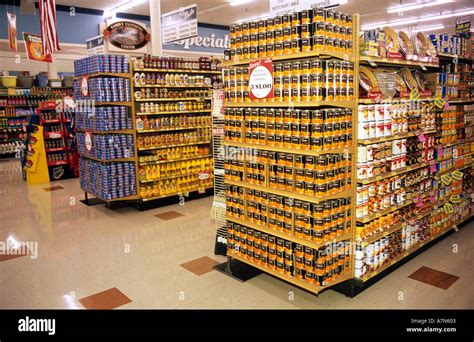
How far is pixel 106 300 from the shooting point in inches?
138

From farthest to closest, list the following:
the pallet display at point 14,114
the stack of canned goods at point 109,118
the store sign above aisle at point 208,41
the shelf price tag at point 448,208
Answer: the store sign above aisle at point 208,41
the pallet display at point 14,114
the stack of canned goods at point 109,118
the shelf price tag at point 448,208

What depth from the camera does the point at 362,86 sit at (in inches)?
134

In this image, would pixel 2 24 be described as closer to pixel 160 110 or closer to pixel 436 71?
pixel 160 110

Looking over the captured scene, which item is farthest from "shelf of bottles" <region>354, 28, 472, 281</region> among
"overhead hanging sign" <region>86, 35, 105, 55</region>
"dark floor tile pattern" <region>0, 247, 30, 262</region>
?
"overhead hanging sign" <region>86, 35, 105, 55</region>

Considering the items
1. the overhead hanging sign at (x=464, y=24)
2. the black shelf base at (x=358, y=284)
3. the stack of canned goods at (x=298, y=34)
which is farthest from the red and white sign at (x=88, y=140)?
the overhead hanging sign at (x=464, y=24)

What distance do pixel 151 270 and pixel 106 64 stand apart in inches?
133

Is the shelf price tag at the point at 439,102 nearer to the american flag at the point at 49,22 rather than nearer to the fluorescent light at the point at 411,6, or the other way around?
the american flag at the point at 49,22

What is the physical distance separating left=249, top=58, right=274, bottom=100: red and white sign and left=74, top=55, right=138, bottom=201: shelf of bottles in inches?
131

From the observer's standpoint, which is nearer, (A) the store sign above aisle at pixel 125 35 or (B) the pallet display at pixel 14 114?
(A) the store sign above aisle at pixel 125 35

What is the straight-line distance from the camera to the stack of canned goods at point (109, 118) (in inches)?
237

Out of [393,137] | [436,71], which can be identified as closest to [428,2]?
[436,71]

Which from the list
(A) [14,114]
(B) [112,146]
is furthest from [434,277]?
(A) [14,114]

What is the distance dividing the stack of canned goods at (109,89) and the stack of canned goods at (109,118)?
153 mm
